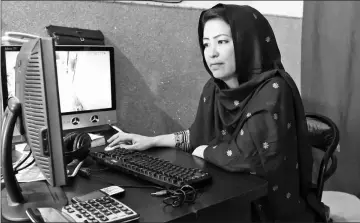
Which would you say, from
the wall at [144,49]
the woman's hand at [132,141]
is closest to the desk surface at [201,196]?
the woman's hand at [132,141]

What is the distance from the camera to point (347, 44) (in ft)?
5.52

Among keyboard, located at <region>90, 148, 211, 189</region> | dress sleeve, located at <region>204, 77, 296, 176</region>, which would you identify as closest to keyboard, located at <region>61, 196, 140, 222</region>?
keyboard, located at <region>90, 148, 211, 189</region>

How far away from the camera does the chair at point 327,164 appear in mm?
1171

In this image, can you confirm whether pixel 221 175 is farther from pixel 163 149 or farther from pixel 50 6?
pixel 50 6

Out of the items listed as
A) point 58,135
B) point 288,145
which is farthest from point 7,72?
point 288,145

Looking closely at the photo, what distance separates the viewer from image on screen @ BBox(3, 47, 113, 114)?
1.33 meters

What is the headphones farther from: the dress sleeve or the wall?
the wall

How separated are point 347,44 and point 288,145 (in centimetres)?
91

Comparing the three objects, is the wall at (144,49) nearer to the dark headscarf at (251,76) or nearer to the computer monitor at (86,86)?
the computer monitor at (86,86)

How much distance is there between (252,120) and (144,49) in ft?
2.71

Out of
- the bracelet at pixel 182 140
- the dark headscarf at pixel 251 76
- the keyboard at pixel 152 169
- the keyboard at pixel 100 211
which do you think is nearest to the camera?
the keyboard at pixel 100 211

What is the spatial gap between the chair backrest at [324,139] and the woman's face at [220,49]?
0.37 meters

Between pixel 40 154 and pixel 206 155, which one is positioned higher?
pixel 40 154

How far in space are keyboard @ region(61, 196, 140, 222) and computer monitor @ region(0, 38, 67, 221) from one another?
0.06 meters
